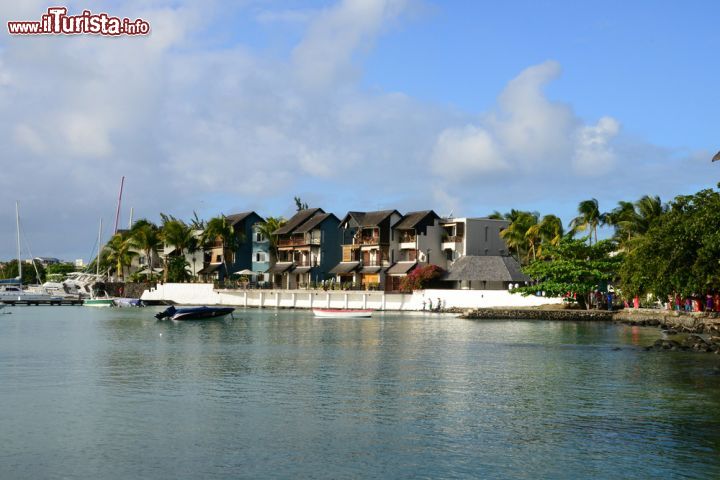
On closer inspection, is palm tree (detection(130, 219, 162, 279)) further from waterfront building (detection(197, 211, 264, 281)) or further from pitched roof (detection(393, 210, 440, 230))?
pitched roof (detection(393, 210, 440, 230))

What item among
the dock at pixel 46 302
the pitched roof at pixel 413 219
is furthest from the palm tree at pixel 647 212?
the dock at pixel 46 302

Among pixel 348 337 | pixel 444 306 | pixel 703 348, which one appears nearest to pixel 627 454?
pixel 703 348

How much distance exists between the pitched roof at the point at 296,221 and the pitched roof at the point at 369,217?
966 cm

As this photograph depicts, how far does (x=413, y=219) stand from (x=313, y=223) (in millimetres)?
17103

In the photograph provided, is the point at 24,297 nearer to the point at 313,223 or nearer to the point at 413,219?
the point at 313,223

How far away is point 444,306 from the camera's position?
301 ft

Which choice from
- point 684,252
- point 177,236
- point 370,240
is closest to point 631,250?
point 684,252

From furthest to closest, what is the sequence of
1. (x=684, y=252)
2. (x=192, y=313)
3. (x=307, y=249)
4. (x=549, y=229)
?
(x=307, y=249)
(x=549, y=229)
(x=192, y=313)
(x=684, y=252)

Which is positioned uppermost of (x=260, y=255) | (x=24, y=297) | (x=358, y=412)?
(x=260, y=255)

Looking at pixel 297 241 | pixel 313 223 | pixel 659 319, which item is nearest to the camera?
pixel 659 319

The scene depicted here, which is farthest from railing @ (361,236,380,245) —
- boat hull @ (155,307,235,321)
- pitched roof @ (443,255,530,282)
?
boat hull @ (155,307,235,321)

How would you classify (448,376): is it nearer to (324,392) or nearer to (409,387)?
(409,387)

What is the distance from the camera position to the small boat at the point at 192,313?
79438mm

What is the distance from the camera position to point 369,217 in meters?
105
